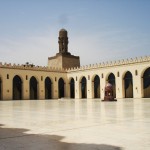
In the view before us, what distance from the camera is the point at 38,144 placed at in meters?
4.71

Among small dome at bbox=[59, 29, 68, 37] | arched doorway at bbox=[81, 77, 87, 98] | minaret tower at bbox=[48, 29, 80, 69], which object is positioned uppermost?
small dome at bbox=[59, 29, 68, 37]

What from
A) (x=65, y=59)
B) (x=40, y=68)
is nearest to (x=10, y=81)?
(x=40, y=68)

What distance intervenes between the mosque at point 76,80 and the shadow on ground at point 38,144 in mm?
32062

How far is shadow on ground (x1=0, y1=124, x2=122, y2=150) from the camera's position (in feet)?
14.4

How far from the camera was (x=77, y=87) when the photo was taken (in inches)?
1802

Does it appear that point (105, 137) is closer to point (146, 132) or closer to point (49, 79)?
point (146, 132)

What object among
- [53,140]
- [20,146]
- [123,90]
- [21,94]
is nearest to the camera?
[20,146]

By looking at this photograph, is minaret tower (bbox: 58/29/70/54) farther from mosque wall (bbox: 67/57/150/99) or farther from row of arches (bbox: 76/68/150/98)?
row of arches (bbox: 76/68/150/98)

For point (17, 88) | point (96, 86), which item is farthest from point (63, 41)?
point (17, 88)

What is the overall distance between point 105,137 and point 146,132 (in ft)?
3.47

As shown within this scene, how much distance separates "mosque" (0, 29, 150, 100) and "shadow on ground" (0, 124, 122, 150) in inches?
1262

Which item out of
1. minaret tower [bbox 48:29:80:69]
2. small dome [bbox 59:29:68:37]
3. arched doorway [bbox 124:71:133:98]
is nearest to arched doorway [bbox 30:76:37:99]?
minaret tower [bbox 48:29:80:69]

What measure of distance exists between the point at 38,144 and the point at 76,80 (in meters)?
41.3

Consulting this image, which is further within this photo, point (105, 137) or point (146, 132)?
point (146, 132)
